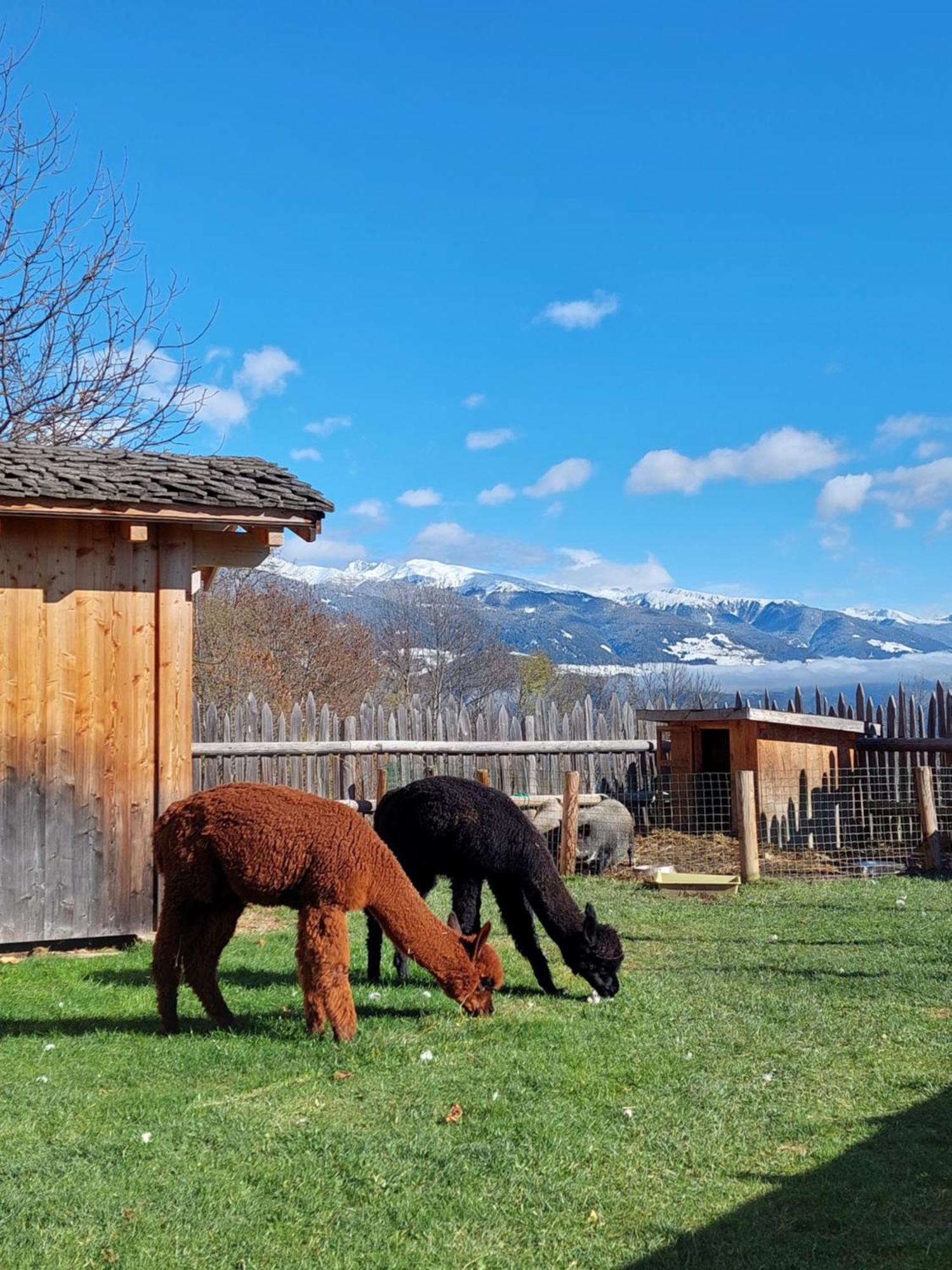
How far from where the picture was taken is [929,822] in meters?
13.9

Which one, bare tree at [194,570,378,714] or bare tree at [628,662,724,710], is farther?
bare tree at [628,662,724,710]

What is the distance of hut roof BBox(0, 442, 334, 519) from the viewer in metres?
9.69

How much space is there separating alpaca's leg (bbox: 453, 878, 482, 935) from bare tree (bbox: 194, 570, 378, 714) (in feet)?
76.9

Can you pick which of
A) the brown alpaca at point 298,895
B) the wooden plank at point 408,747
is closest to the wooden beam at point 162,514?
the brown alpaca at point 298,895

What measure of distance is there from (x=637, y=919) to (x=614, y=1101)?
5.63 metres

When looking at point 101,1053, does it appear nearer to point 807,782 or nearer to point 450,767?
point 450,767

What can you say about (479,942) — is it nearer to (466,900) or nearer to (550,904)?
(550,904)

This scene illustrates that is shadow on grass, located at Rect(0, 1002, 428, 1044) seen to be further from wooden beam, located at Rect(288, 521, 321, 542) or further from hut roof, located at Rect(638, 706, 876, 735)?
hut roof, located at Rect(638, 706, 876, 735)

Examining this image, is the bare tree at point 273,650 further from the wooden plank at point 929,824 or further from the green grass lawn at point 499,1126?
the green grass lawn at point 499,1126

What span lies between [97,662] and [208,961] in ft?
12.8

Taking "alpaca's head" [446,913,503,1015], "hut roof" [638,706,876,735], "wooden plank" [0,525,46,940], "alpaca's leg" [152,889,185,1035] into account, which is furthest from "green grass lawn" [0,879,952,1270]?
"hut roof" [638,706,876,735]

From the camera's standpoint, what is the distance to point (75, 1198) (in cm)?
452

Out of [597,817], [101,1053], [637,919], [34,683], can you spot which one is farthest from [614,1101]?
[597,817]

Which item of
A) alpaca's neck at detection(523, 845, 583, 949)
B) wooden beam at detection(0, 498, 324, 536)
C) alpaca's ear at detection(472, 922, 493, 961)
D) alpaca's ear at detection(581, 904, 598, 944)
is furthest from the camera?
wooden beam at detection(0, 498, 324, 536)
